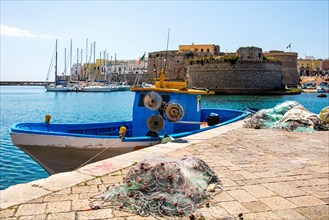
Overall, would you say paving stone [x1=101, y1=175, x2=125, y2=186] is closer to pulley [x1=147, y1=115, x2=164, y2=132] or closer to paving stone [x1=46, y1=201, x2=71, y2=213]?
paving stone [x1=46, y1=201, x2=71, y2=213]

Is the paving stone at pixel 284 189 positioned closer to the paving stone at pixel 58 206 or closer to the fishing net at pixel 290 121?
the paving stone at pixel 58 206

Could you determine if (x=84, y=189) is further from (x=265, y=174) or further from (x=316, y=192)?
(x=316, y=192)

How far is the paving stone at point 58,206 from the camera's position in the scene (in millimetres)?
3005

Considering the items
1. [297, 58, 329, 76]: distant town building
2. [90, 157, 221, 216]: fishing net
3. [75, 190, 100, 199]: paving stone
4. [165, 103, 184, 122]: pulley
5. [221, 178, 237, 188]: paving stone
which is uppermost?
[297, 58, 329, 76]: distant town building

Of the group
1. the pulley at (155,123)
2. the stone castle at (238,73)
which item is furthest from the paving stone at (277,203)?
the stone castle at (238,73)

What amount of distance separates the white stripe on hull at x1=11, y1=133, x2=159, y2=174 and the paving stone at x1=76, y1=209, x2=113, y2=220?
393cm

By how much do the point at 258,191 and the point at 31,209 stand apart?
2.28 m

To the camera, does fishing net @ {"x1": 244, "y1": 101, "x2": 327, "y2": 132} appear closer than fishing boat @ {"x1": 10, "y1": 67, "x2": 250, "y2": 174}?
No

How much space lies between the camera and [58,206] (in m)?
3.10

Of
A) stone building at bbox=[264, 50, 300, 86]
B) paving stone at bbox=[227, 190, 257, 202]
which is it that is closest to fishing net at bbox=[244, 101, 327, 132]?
paving stone at bbox=[227, 190, 257, 202]

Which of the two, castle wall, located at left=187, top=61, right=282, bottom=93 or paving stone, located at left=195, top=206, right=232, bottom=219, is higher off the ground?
castle wall, located at left=187, top=61, right=282, bottom=93

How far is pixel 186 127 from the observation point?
8.68 m

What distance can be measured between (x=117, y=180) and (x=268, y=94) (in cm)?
4910

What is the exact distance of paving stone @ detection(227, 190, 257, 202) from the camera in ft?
11.4
